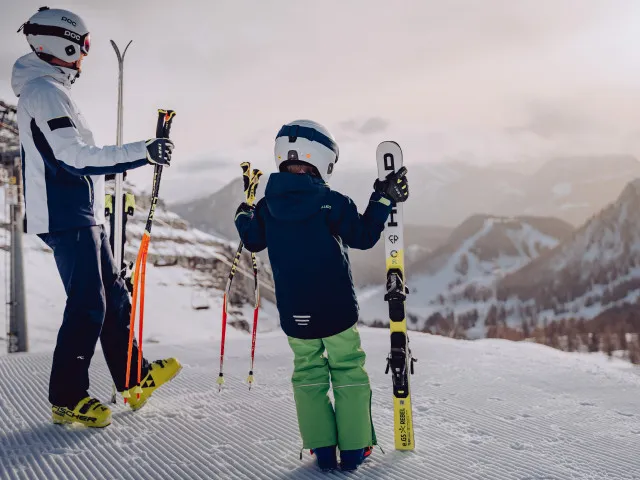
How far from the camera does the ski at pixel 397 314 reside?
274 centimetres

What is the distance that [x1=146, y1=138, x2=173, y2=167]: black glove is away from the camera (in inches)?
115

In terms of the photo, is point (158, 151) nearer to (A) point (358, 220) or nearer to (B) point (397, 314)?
(A) point (358, 220)

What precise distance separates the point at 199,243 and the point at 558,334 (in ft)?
292

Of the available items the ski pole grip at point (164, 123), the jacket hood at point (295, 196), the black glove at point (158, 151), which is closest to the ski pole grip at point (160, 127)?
the ski pole grip at point (164, 123)

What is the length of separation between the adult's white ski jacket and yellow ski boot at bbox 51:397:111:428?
0.99 meters

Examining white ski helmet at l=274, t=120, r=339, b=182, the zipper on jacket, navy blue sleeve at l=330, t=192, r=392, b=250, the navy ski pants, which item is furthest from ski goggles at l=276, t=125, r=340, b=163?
the navy ski pants

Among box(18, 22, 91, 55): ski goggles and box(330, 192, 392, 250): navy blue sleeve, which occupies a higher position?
box(18, 22, 91, 55): ski goggles

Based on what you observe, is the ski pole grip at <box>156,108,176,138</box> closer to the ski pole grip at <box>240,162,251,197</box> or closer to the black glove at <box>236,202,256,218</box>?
the ski pole grip at <box>240,162,251,197</box>

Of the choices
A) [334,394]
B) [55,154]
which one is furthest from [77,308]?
[334,394]

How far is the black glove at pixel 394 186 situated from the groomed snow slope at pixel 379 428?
128cm

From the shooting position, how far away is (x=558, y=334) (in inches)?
4048

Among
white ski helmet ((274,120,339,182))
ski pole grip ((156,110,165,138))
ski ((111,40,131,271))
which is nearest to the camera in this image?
white ski helmet ((274,120,339,182))

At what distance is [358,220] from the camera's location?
99.0 inches

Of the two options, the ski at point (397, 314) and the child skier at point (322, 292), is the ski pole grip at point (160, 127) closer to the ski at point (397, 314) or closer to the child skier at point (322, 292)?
the child skier at point (322, 292)
